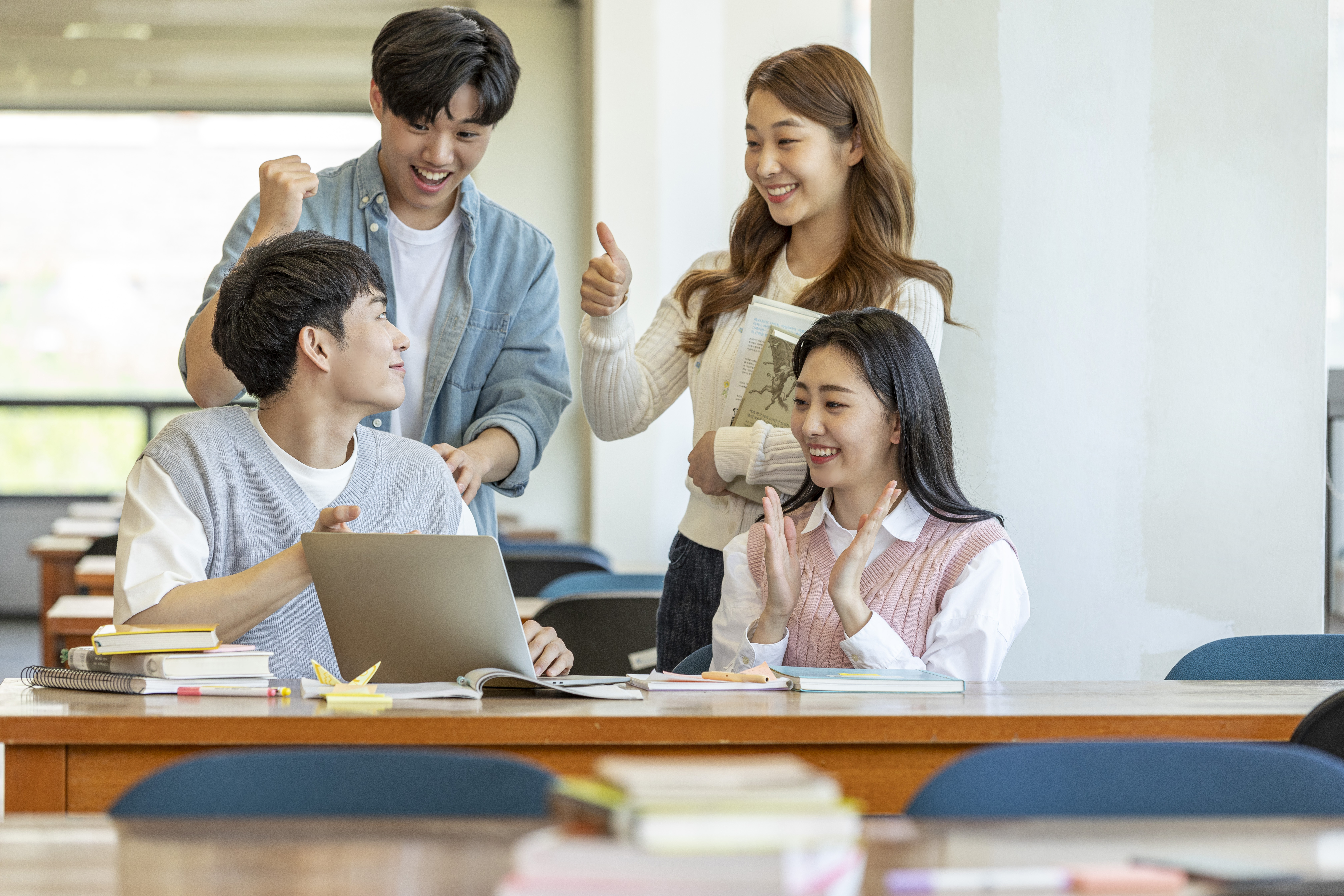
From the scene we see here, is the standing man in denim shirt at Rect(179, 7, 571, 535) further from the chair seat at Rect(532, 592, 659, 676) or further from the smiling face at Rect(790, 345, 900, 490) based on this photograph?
the smiling face at Rect(790, 345, 900, 490)

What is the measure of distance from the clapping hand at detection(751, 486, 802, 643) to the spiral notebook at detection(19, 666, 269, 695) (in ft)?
2.34

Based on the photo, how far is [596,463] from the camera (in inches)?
234

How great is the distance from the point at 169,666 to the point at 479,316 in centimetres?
101

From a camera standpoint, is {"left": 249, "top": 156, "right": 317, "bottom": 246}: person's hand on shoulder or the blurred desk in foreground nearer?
the blurred desk in foreground

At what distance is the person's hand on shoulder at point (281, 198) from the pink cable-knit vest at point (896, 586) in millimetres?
931

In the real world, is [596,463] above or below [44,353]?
below

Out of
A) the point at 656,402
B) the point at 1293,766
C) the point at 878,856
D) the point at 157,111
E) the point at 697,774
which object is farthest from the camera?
the point at 157,111

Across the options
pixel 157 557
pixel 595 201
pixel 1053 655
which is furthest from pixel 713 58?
pixel 157 557

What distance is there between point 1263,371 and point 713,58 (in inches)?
135

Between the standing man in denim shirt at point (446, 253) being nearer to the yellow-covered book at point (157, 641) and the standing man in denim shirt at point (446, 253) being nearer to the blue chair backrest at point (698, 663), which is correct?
the blue chair backrest at point (698, 663)

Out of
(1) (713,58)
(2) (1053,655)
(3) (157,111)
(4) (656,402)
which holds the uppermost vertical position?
(3) (157,111)

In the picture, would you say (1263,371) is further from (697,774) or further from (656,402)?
(697,774)

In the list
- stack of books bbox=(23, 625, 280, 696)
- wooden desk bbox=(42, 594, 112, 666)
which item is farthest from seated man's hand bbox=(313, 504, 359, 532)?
wooden desk bbox=(42, 594, 112, 666)

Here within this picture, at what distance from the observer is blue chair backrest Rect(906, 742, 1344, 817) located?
3.73ft
